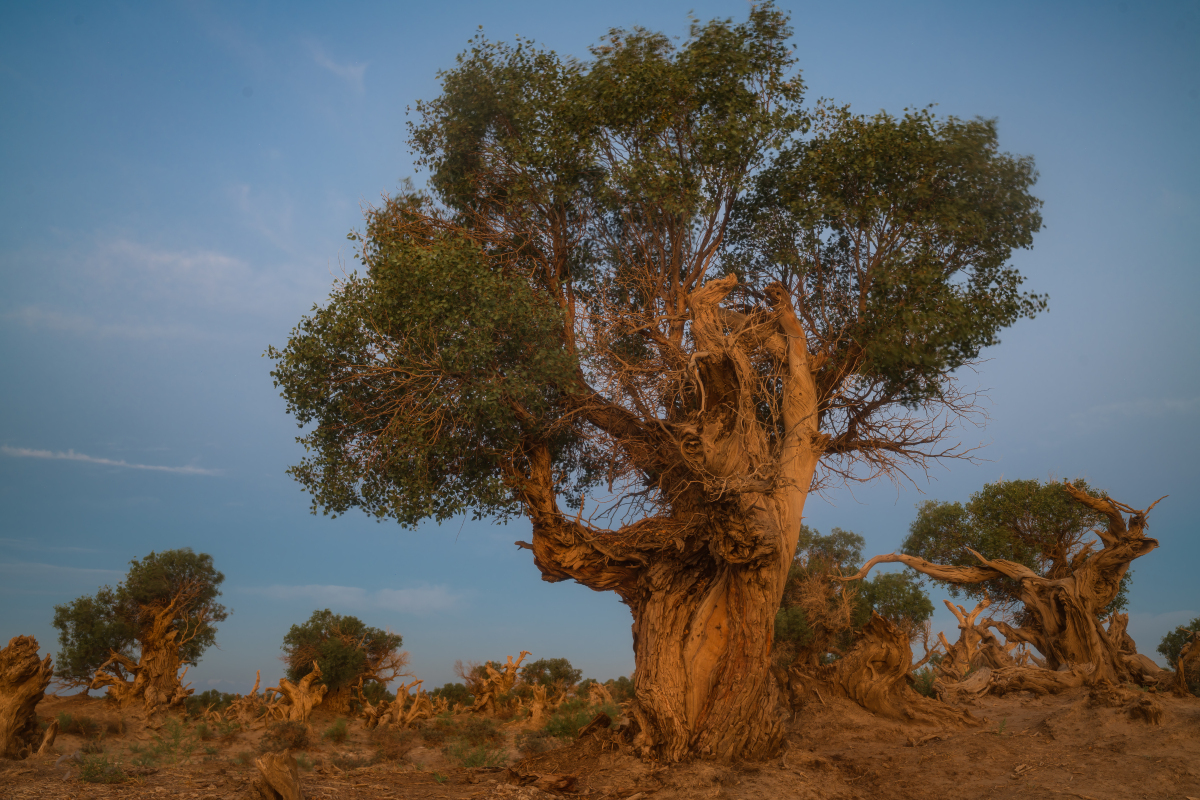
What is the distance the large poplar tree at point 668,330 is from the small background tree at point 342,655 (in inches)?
610

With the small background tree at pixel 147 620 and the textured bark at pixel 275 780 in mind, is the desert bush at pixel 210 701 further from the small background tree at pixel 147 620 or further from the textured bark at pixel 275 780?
the textured bark at pixel 275 780

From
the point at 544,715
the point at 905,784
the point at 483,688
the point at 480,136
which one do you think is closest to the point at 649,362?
the point at 480,136

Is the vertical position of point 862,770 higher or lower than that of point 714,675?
lower

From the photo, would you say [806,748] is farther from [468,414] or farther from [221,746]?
[221,746]

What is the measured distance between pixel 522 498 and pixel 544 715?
1185 cm

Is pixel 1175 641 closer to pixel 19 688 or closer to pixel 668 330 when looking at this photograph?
pixel 668 330

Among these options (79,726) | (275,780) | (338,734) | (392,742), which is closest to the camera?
(275,780)

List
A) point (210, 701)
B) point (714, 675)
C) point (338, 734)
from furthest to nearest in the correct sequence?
point (210, 701), point (338, 734), point (714, 675)

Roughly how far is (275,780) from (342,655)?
1999 cm

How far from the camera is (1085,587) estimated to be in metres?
14.4

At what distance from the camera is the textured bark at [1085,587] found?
14078mm

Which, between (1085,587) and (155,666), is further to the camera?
(155,666)

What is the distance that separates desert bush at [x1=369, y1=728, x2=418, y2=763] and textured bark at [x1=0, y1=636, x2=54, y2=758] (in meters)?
6.10

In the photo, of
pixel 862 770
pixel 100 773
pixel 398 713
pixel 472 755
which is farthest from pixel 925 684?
pixel 100 773
